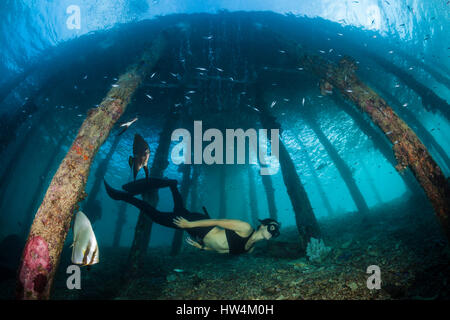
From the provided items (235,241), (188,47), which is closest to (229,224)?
(235,241)

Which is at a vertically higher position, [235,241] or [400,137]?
[400,137]

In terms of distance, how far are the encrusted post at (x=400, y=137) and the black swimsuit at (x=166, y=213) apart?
11.6ft

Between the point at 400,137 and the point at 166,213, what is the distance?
5.83 metres

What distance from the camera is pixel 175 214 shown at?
5.50 m

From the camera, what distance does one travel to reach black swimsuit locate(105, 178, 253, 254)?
14.4 feet

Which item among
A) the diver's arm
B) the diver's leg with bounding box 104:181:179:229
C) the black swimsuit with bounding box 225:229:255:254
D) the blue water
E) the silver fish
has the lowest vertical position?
the silver fish

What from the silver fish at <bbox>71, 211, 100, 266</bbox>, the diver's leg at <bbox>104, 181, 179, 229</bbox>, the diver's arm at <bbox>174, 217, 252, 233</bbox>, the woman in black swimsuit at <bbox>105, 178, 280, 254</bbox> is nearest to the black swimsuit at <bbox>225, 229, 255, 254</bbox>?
the woman in black swimsuit at <bbox>105, 178, 280, 254</bbox>

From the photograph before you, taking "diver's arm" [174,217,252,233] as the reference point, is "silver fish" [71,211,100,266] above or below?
below

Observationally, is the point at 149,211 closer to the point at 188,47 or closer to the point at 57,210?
the point at 57,210

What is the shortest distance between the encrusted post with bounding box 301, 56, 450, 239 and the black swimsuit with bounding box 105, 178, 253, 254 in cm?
354

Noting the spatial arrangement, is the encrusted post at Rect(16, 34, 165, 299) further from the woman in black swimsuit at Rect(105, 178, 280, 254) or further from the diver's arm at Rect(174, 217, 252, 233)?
the diver's arm at Rect(174, 217, 252, 233)

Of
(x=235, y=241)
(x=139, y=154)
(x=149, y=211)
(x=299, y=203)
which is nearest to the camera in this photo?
(x=139, y=154)

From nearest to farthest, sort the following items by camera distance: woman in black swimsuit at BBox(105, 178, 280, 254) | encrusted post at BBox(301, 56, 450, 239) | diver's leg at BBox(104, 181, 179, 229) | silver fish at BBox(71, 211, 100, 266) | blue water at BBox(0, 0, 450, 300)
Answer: silver fish at BBox(71, 211, 100, 266) → encrusted post at BBox(301, 56, 450, 239) → woman in black swimsuit at BBox(105, 178, 280, 254) → diver's leg at BBox(104, 181, 179, 229) → blue water at BBox(0, 0, 450, 300)

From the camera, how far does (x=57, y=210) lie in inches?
113
